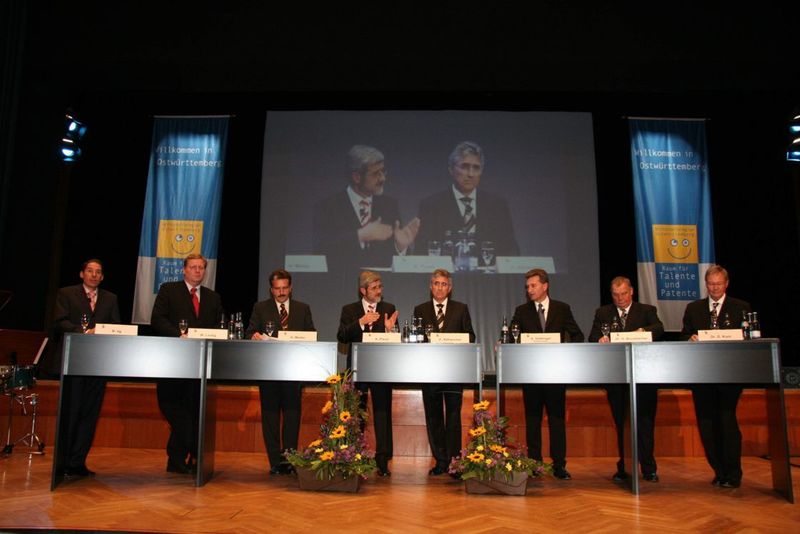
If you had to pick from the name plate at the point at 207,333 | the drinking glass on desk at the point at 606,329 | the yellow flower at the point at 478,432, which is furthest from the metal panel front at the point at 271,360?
the drinking glass on desk at the point at 606,329

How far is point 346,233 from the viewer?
279 inches

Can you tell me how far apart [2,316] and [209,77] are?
10.3 ft

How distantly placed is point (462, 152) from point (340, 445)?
4.10 m

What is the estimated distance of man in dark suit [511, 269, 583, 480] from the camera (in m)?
4.67

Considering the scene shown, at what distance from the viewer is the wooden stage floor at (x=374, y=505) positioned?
3.23 metres

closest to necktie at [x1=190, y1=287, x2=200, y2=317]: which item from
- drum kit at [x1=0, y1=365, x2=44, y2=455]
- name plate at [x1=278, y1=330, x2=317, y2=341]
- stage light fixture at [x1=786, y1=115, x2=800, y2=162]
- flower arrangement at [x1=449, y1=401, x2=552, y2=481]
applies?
name plate at [x1=278, y1=330, x2=317, y2=341]

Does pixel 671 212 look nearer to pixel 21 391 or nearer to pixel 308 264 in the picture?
pixel 308 264

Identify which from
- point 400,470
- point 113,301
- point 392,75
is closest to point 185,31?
point 392,75

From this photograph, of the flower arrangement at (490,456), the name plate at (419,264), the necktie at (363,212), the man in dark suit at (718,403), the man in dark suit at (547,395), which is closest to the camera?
the flower arrangement at (490,456)

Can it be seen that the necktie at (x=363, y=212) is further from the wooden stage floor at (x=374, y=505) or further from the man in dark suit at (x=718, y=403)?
Answer: the man in dark suit at (x=718, y=403)

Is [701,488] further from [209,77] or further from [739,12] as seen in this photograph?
[209,77]

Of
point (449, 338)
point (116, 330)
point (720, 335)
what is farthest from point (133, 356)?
point (720, 335)

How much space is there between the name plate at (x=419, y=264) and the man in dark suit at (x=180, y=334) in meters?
2.53

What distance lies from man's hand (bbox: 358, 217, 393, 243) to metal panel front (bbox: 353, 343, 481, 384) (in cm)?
287
